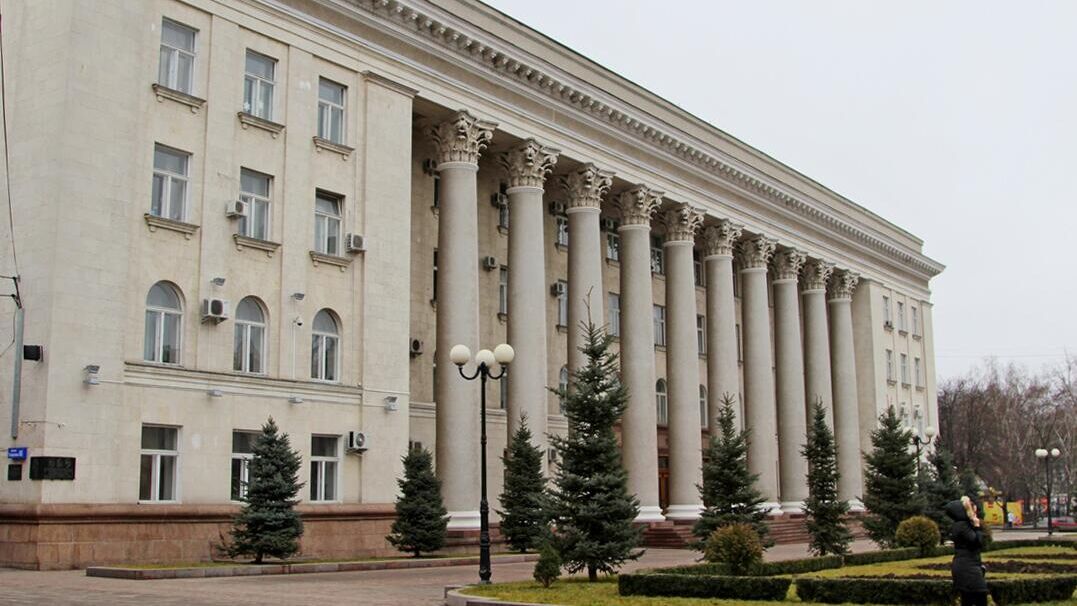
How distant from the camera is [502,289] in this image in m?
39.6

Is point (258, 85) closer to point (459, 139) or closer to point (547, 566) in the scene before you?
point (459, 139)

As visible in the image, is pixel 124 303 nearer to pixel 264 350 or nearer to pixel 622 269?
pixel 264 350

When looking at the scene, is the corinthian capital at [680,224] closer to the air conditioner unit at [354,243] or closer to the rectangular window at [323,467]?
the air conditioner unit at [354,243]

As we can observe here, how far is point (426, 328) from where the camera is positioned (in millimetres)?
36188

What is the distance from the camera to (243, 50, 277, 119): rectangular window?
93.5 ft

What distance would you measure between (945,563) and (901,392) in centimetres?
3913

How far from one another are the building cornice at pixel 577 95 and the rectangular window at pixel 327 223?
5.21 metres

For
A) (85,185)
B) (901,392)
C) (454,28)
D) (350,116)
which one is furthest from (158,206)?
(901,392)

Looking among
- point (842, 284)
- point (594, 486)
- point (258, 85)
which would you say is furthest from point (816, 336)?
point (594, 486)

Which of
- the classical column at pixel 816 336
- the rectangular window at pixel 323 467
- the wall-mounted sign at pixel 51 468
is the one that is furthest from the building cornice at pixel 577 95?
the wall-mounted sign at pixel 51 468

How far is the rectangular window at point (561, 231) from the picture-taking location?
140 ft

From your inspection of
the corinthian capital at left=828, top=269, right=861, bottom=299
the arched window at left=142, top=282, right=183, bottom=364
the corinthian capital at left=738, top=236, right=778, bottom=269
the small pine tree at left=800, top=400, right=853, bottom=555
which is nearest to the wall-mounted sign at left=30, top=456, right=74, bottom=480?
the arched window at left=142, top=282, right=183, bottom=364

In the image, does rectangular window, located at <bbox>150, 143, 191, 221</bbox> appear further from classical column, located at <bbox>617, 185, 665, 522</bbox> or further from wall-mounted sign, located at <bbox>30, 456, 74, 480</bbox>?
classical column, located at <bbox>617, 185, 665, 522</bbox>

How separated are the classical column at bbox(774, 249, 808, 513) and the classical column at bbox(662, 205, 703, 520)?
829 centimetres
